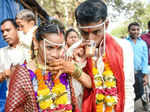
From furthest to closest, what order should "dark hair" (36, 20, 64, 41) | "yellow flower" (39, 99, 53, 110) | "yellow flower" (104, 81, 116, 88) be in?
"yellow flower" (104, 81, 116, 88), "dark hair" (36, 20, 64, 41), "yellow flower" (39, 99, 53, 110)

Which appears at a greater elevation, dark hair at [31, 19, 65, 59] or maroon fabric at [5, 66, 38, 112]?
dark hair at [31, 19, 65, 59]

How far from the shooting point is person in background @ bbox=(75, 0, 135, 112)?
1809mm

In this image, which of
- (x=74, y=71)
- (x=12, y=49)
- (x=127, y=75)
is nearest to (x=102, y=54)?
(x=127, y=75)

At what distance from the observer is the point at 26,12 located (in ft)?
11.2

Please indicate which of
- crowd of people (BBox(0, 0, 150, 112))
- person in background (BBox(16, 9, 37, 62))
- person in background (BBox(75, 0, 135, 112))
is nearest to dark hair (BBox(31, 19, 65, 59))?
crowd of people (BBox(0, 0, 150, 112))

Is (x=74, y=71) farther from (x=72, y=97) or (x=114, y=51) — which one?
(x=114, y=51)

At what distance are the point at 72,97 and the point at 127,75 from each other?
0.60 meters

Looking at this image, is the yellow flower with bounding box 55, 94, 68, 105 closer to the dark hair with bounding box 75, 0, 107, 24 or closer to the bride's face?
the bride's face

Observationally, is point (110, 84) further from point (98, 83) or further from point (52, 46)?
point (52, 46)

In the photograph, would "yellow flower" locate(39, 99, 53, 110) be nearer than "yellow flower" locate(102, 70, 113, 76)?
Yes

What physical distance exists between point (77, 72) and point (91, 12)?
2.00ft

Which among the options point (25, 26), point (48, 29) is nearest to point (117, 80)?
point (48, 29)

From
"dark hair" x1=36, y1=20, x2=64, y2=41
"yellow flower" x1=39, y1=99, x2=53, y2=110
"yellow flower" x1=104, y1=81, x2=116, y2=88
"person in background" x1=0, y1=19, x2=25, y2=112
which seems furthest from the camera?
"person in background" x1=0, y1=19, x2=25, y2=112

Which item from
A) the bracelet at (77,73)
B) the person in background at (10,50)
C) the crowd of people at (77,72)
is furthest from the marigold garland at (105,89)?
the person in background at (10,50)
